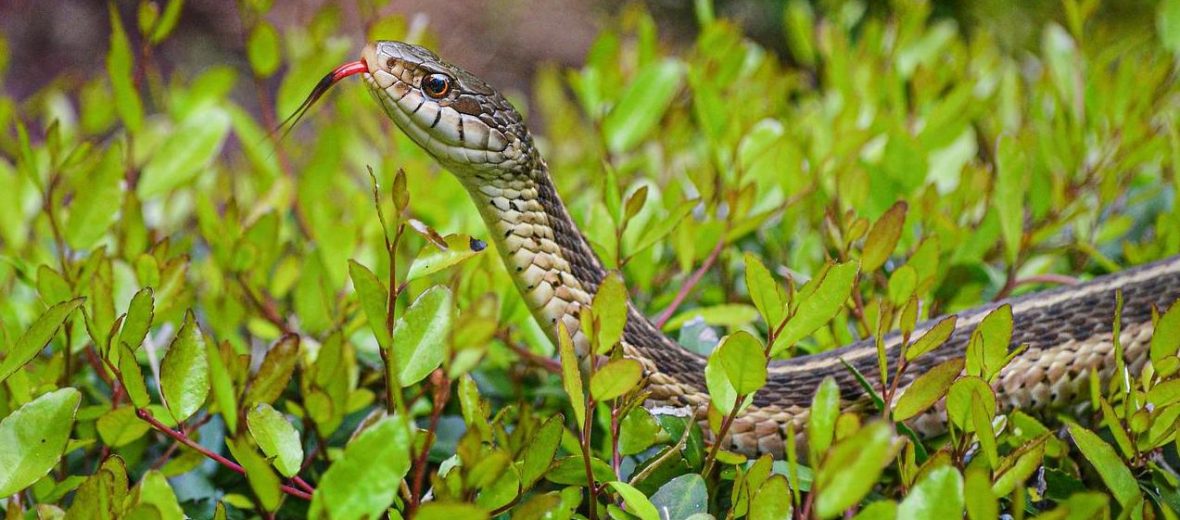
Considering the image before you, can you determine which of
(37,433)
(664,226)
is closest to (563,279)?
(664,226)

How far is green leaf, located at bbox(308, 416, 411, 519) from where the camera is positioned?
36.1 inches

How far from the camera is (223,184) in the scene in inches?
93.8

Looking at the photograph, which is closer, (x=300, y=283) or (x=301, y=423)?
(x=301, y=423)

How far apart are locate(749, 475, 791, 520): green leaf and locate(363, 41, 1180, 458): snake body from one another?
0.50 meters

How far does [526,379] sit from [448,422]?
283 millimetres

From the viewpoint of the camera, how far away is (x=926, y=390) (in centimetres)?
117

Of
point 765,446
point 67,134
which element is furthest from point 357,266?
point 67,134

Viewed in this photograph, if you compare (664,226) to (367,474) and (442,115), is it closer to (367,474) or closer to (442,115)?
(442,115)

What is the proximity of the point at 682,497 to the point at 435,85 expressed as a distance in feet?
2.79

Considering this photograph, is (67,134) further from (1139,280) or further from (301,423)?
(1139,280)

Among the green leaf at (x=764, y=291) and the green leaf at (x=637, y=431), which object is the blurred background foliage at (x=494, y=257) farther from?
the green leaf at (x=764, y=291)

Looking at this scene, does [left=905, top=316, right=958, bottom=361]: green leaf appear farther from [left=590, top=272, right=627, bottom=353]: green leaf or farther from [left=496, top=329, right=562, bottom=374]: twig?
[left=496, top=329, right=562, bottom=374]: twig

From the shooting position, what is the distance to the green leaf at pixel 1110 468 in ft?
3.82

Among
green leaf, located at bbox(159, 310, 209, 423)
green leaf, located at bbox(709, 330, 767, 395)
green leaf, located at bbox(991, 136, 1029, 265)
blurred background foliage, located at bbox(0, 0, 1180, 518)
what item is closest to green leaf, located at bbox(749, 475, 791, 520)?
blurred background foliage, located at bbox(0, 0, 1180, 518)
